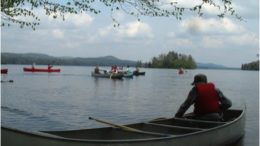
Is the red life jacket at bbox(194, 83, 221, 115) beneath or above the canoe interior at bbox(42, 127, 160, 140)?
above

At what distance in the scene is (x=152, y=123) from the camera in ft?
46.4

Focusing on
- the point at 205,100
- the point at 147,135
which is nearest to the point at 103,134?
the point at 147,135

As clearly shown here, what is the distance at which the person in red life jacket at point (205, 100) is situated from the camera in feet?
43.4

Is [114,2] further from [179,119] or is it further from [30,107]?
[30,107]

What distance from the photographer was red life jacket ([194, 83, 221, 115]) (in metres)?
13.3

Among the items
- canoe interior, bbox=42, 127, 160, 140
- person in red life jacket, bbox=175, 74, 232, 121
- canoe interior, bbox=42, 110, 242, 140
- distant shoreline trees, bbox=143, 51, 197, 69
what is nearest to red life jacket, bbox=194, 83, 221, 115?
person in red life jacket, bbox=175, 74, 232, 121

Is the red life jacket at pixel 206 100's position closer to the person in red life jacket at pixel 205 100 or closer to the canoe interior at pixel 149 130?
the person in red life jacket at pixel 205 100

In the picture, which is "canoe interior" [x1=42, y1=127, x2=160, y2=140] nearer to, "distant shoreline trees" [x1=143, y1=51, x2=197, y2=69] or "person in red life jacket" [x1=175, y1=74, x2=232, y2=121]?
"person in red life jacket" [x1=175, y1=74, x2=232, y2=121]

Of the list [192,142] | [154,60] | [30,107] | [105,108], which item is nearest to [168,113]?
[105,108]

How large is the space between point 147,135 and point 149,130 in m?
2.01

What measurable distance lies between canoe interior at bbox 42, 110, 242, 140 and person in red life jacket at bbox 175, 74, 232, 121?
0.94ft

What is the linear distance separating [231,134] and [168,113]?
496 inches

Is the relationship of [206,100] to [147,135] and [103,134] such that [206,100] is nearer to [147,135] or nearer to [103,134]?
[147,135]

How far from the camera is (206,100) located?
1350 centimetres
